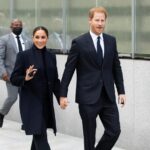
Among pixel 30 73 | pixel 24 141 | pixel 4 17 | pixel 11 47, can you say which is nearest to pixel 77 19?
pixel 11 47

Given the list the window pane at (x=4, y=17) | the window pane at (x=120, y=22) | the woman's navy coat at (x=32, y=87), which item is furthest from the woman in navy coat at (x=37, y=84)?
the window pane at (x=4, y=17)

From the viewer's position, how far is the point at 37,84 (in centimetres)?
602

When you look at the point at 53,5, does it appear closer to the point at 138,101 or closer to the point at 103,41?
the point at 138,101

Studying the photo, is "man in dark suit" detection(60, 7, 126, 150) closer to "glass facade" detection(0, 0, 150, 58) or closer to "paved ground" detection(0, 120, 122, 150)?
"glass facade" detection(0, 0, 150, 58)

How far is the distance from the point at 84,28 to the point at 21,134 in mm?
1956

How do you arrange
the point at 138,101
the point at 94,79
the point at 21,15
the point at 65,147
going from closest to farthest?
the point at 94,79 → the point at 138,101 → the point at 65,147 → the point at 21,15

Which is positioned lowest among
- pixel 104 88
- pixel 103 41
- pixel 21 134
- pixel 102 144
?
pixel 21 134

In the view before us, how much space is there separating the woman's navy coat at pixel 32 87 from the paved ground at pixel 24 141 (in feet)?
6.11

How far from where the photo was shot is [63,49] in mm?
9211

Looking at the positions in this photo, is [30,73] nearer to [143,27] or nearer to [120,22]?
[143,27]

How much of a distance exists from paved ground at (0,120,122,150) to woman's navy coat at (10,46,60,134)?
1.86m

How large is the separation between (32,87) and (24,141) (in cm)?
247

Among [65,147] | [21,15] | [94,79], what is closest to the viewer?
[94,79]

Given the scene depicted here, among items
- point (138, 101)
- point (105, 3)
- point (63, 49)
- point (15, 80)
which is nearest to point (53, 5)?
point (63, 49)
